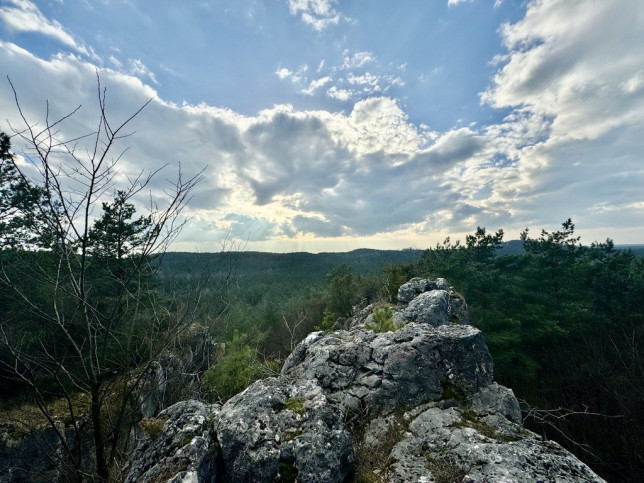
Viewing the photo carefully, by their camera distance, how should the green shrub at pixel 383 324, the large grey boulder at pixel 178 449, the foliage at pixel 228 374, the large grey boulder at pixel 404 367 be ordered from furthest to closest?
the foliage at pixel 228 374 → the green shrub at pixel 383 324 → the large grey boulder at pixel 404 367 → the large grey boulder at pixel 178 449

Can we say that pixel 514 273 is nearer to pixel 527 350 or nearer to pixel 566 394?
pixel 527 350

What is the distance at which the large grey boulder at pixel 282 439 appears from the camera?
3592 millimetres

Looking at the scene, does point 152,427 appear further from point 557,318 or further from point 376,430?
point 557,318

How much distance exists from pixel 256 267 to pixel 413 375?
120 m

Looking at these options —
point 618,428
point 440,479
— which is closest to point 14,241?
point 440,479

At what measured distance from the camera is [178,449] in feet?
11.6

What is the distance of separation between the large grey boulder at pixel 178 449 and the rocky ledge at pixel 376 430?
13 mm

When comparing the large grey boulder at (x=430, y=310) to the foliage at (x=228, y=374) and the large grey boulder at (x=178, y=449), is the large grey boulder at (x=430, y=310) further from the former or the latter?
the foliage at (x=228, y=374)

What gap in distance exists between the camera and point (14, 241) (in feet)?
43.9

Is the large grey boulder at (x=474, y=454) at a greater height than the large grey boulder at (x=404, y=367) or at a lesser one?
lesser

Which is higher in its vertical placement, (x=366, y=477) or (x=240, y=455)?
(x=240, y=455)

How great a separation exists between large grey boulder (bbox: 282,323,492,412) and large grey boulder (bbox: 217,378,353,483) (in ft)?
4.64

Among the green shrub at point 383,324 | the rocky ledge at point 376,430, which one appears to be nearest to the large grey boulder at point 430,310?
the green shrub at point 383,324

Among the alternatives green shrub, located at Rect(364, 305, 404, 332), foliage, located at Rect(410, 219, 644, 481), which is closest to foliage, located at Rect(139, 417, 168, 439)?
green shrub, located at Rect(364, 305, 404, 332)
